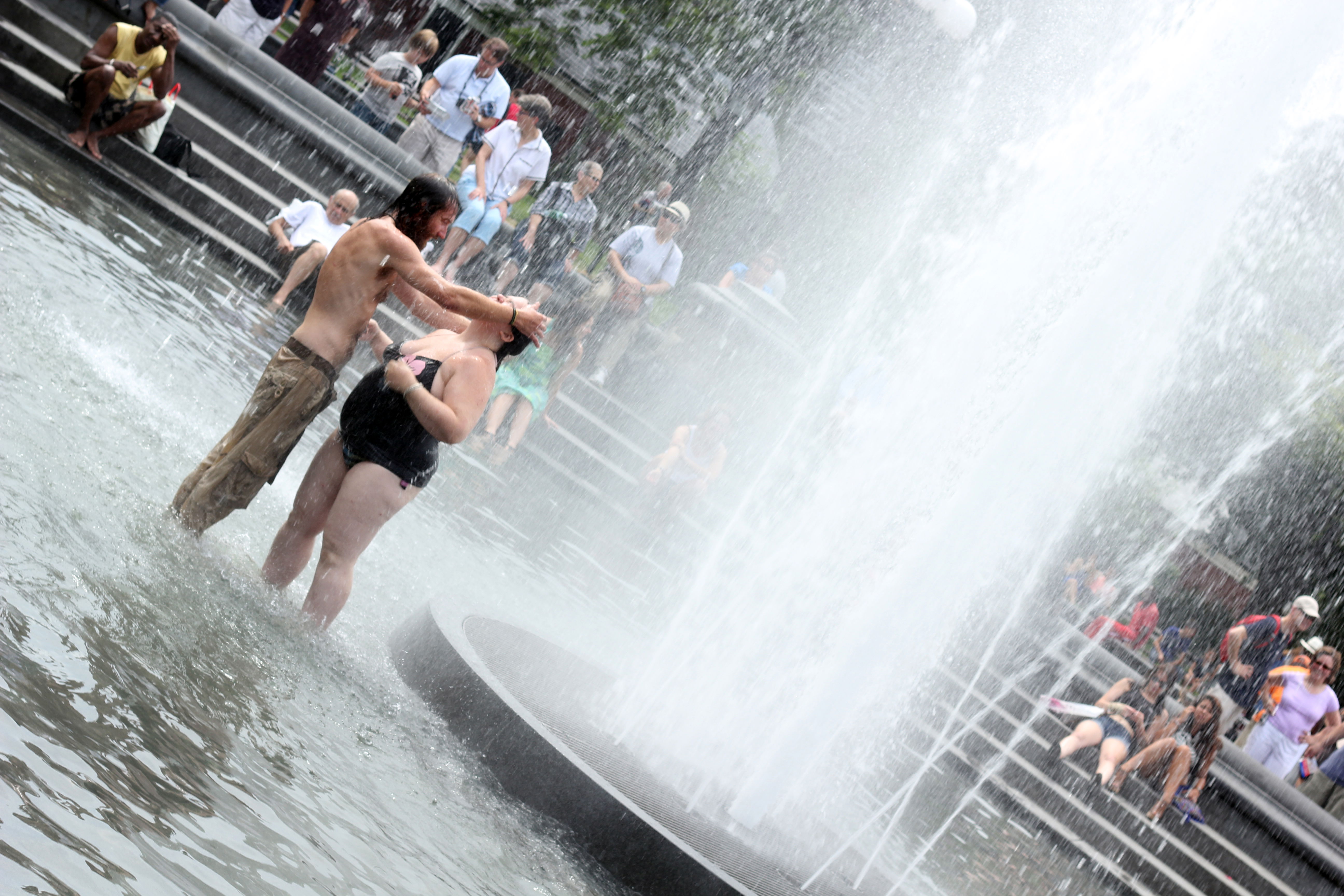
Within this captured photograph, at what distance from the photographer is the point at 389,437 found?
15.3 ft

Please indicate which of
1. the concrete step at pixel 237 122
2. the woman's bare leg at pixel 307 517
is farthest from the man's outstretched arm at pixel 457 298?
the concrete step at pixel 237 122

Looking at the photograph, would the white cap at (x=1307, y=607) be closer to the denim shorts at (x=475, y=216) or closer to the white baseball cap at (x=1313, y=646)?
the white baseball cap at (x=1313, y=646)

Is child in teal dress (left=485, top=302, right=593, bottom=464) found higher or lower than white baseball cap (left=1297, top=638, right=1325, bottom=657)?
lower

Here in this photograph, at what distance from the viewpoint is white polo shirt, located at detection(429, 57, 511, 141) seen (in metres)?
13.4

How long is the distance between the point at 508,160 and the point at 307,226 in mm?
2209

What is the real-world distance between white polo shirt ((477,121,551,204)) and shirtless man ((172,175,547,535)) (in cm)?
831

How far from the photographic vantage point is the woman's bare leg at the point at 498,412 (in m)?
11.8

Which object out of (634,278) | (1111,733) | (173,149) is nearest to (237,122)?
(173,149)

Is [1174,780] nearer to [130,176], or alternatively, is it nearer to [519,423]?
[519,423]

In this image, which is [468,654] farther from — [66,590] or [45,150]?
[45,150]

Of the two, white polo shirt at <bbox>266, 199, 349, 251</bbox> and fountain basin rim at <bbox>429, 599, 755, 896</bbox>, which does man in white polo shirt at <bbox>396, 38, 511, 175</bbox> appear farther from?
fountain basin rim at <bbox>429, 599, 755, 896</bbox>

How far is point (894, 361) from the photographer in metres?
8.26

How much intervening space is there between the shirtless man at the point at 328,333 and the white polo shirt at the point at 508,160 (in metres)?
8.31

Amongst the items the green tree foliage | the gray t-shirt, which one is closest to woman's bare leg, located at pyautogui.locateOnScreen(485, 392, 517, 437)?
the gray t-shirt
